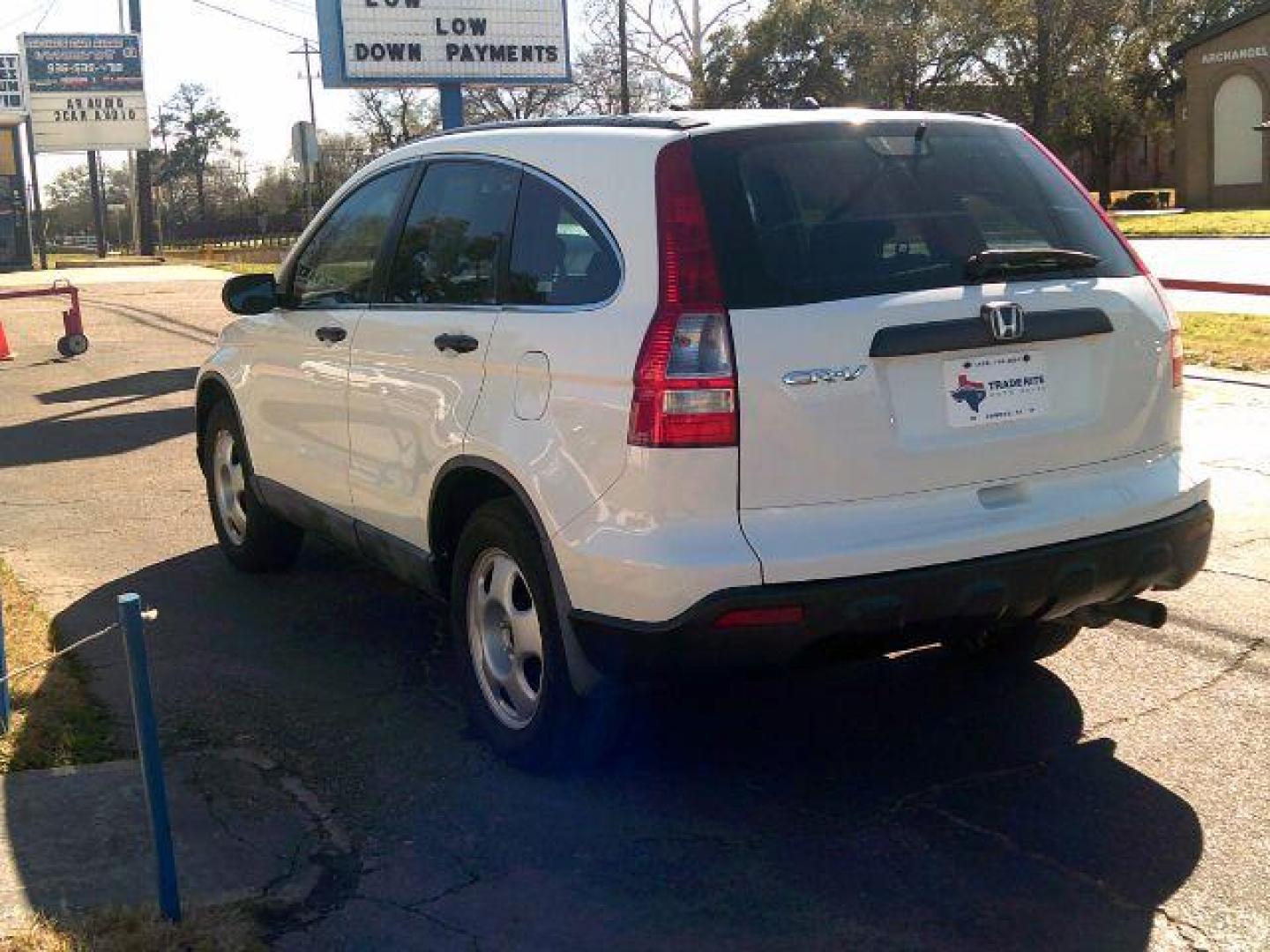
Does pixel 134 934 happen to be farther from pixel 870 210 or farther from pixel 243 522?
pixel 243 522

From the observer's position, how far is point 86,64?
4853 cm

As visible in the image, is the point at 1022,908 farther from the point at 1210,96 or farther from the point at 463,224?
the point at 1210,96

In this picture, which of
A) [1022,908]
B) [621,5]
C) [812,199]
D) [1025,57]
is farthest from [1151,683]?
[1025,57]

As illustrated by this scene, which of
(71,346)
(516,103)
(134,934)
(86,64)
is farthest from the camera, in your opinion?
(516,103)

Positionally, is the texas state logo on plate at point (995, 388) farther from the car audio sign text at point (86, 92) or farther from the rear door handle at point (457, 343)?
the car audio sign text at point (86, 92)

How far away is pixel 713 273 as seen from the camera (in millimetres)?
3684

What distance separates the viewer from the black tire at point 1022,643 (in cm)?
497

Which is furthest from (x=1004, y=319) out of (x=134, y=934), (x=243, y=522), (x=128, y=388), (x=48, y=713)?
(x=128, y=388)

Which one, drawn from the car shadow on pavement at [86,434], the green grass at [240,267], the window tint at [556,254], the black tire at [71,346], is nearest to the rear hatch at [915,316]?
the window tint at [556,254]

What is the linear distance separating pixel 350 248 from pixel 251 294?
65 cm

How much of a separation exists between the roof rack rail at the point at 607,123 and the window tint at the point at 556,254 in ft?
0.76

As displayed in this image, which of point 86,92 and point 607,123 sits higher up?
point 86,92

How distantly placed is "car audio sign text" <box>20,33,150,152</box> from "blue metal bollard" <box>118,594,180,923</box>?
49487 mm

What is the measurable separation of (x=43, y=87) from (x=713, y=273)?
167ft
